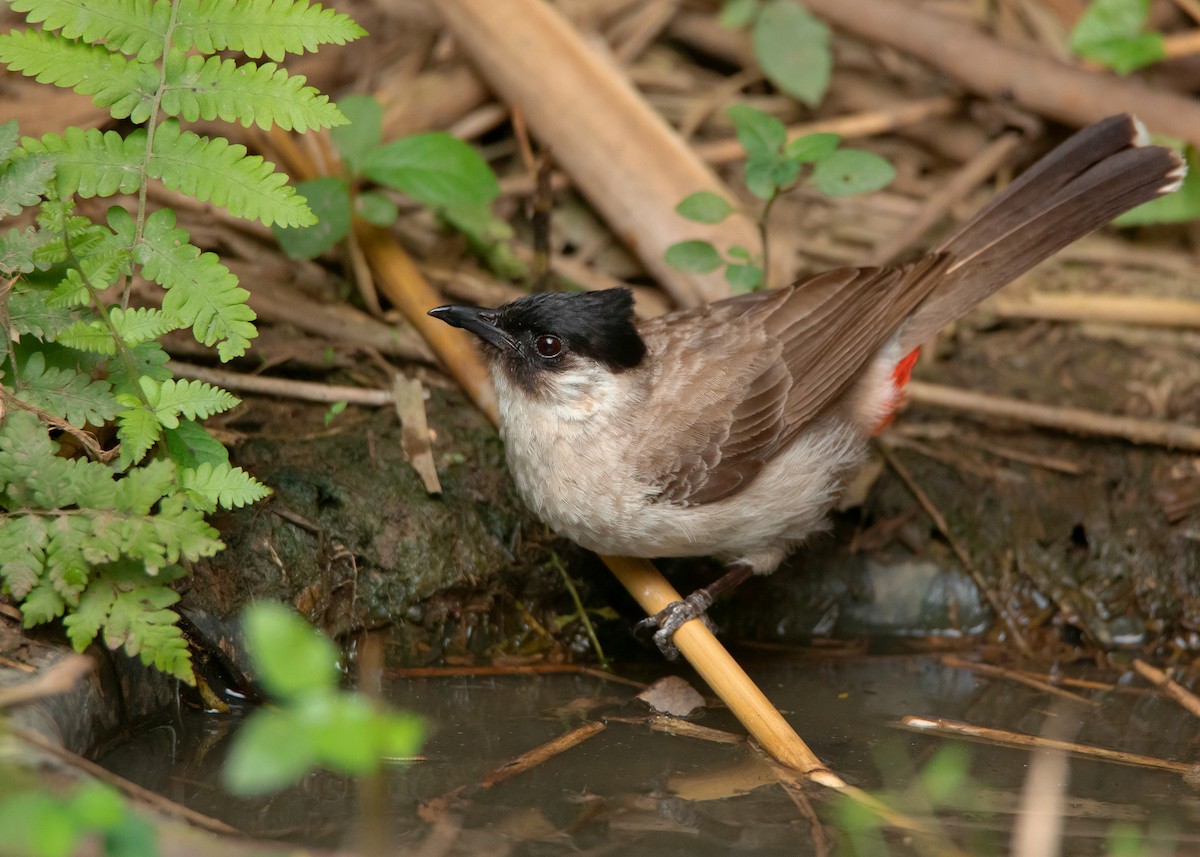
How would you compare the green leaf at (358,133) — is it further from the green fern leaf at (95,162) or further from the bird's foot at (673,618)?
the bird's foot at (673,618)

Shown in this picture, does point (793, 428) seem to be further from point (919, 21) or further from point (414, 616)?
point (919, 21)

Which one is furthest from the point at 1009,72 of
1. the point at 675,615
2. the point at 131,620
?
the point at 131,620

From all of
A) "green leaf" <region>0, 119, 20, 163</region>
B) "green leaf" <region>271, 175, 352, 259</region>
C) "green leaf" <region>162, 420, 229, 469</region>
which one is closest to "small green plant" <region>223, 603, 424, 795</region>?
"green leaf" <region>162, 420, 229, 469</region>

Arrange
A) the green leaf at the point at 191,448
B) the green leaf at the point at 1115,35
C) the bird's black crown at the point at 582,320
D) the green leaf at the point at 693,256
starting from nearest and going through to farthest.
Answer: the green leaf at the point at 191,448 < the bird's black crown at the point at 582,320 < the green leaf at the point at 693,256 < the green leaf at the point at 1115,35

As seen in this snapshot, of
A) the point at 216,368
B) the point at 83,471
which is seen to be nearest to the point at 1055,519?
the point at 216,368

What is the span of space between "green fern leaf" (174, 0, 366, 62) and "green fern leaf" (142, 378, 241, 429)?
951 millimetres

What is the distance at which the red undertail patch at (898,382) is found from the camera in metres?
4.49

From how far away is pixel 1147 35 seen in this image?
5441 millimetres

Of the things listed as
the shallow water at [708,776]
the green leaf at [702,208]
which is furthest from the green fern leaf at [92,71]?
the green leaf at [702,208]

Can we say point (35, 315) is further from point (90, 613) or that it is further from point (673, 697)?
point (673, 697)

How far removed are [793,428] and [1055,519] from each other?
1385 mm

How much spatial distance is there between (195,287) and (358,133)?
1.55 m

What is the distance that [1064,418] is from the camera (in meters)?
4.82

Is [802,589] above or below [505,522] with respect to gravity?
below
